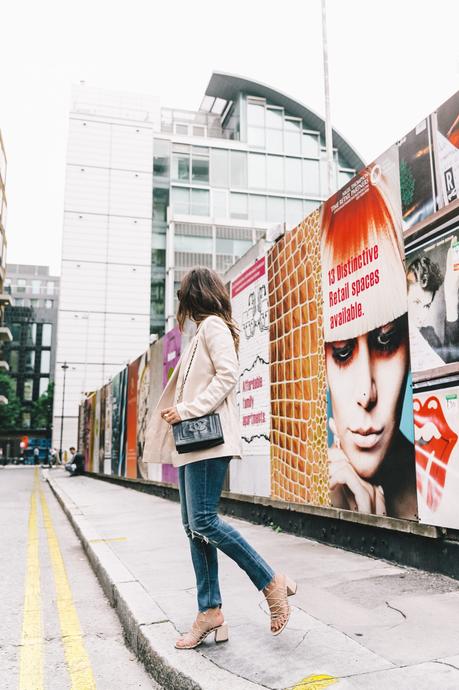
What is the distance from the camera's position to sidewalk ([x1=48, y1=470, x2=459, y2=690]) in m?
2.41

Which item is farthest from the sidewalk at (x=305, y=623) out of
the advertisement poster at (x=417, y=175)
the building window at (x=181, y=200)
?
the building window at (x=181, y=200)

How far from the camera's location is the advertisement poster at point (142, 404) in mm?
13344

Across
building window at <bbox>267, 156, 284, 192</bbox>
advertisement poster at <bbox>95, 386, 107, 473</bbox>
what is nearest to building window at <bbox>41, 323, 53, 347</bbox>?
building window at <bbox>267, 156, 284, 192</bbox>

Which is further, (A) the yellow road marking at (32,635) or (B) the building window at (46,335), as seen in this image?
(B) the building window at (46,335)

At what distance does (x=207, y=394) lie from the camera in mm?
2885

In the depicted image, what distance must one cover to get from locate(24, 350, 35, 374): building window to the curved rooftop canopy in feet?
188

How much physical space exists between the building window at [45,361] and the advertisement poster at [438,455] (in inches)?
3751

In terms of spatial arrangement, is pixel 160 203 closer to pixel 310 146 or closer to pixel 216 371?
pixel 310 146

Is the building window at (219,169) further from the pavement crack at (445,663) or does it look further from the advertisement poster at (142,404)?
the pavement crack at (445,663)

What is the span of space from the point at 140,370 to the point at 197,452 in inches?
461

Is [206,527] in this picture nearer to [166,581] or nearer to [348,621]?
[348,621]

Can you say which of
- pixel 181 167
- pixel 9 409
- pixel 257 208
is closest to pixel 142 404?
pixel 257 208

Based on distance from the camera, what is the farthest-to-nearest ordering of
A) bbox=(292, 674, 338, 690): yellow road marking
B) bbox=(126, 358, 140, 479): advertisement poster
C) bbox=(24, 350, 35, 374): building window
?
bbox=(24, 350, 35, 374): building window → bbox=(126, 358, 140, 479): advertisement poster → bbox=(292, 674, 338, 690): yellow road marking

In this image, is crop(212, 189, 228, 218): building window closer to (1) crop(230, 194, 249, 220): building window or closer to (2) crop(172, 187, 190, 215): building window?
(1) crop(230, 194, 249, 220): building window
